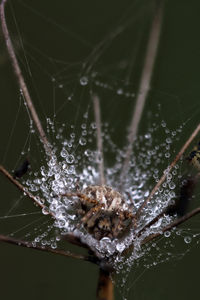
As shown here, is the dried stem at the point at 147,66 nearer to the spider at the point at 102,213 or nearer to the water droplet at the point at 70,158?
the water droplet at the point at 70,158

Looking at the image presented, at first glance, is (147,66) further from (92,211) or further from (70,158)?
(92,211)

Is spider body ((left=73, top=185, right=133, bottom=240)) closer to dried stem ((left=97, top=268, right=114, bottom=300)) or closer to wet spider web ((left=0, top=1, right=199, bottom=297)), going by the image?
dried stem ((left=97, top=268, right=114, bottom=300))

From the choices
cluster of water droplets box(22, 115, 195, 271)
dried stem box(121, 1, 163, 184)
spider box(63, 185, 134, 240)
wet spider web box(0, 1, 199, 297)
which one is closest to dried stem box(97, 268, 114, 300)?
cluster of water droplets box(22, 115, 195, 271)

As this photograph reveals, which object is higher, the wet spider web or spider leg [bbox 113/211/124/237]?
the wet spider web

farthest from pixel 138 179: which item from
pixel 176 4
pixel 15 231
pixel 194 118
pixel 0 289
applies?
pixel 176 4

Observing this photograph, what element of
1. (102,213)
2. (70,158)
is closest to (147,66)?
(70,158)

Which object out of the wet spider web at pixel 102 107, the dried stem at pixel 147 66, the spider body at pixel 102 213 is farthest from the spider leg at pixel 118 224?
the wet spider web at pixel 102 107
